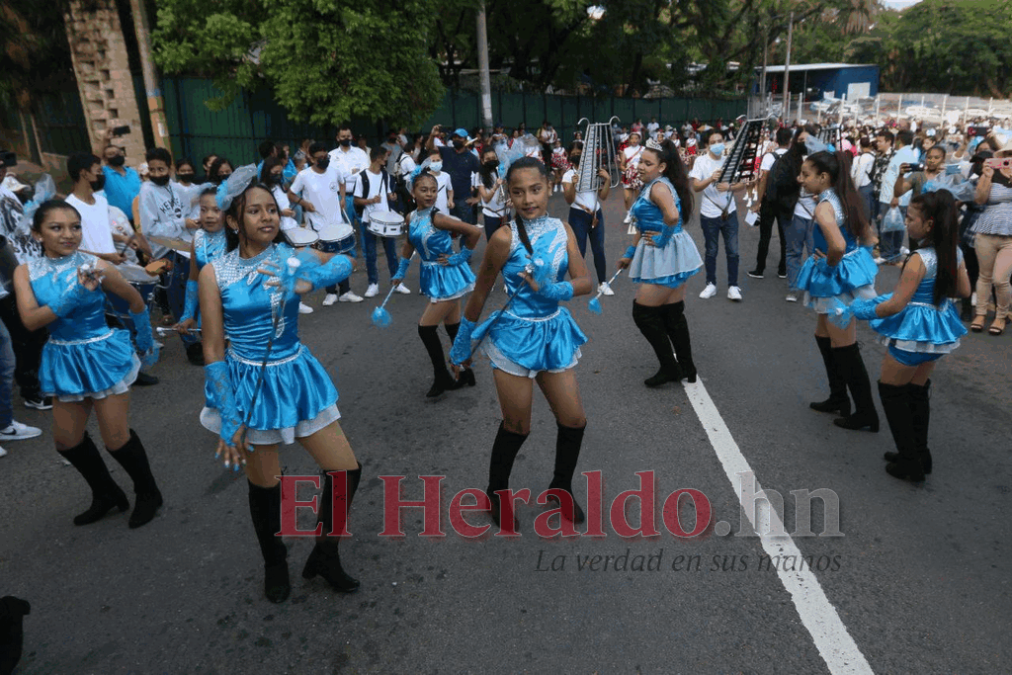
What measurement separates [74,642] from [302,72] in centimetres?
1230

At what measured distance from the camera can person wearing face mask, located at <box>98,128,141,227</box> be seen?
814 centimetres

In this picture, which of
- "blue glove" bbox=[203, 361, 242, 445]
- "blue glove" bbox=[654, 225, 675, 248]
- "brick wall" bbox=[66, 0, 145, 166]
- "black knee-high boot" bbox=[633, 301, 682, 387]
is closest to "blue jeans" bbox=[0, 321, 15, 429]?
"blue glove" bbox=[203, 361, 242, 445]

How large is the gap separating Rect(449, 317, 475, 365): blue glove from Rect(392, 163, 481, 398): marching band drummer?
195cm

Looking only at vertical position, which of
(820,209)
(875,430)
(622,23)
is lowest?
(875,430)

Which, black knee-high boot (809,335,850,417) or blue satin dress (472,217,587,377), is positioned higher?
blue satin dress (472,217,587,377)

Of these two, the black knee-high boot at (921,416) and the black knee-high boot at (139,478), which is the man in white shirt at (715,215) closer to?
the black knee-high boot at (921,416)

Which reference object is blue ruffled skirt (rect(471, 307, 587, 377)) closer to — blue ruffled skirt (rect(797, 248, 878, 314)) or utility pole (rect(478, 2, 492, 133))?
blue ruffled skirt (rect(797, 248, 878, 314))

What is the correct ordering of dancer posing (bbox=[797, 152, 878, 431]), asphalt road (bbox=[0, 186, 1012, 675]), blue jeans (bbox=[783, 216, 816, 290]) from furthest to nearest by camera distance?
blue jeans (bbox=[783, 216, 816, 290]) < dancer posing (bbox=[797, 152, 878, 431]) < asphalt road (bbox=[0, 186, 1012, 675])

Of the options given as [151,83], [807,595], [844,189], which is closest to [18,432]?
[807,595]

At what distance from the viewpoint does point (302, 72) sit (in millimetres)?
13719

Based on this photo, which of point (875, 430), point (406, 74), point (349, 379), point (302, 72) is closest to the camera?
point (875, 430)

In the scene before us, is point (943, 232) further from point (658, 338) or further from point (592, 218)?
point (592, 218)

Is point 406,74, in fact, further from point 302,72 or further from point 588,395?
point 588,395

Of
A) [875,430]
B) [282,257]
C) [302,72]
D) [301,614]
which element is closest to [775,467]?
[875,430]
